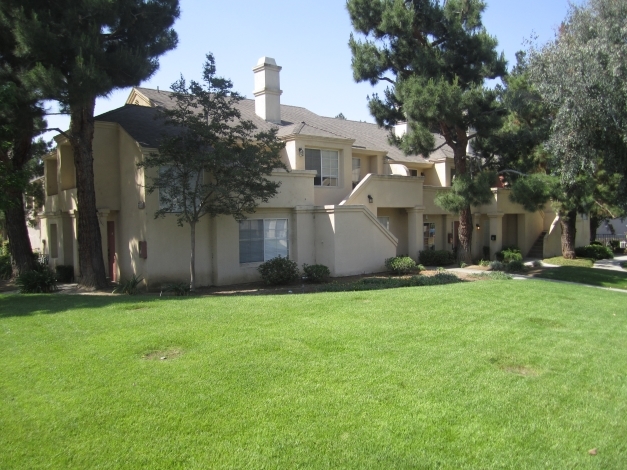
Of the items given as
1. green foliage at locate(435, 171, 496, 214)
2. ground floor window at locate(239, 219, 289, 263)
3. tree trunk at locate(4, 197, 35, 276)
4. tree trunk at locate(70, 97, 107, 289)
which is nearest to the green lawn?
tree trunk at locate(70, 97, 107, 289)

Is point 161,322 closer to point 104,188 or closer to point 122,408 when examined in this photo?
point 122,408

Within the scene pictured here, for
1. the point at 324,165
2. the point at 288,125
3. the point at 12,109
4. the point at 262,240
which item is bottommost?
the point at 262,240

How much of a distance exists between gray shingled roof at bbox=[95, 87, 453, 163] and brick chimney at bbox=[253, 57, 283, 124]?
0.45 m

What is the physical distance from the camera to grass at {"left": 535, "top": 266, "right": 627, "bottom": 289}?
19109 millimetres

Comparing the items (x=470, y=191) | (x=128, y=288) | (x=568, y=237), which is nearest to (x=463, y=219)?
(x=470, y=191)

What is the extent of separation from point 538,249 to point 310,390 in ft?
86.6

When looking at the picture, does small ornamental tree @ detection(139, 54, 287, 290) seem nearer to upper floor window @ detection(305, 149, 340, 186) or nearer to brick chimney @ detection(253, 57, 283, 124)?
upper floor window @ detection(305, 149, 340, 186)

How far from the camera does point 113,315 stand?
31.7 feet

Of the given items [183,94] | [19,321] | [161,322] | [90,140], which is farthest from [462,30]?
[19,321]

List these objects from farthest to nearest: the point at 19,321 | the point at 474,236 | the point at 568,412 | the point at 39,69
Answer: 1. the point at 474,236
2. the point at 39,69
3. the point at 19,321
4. the point at 568,412

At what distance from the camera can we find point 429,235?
2642 centimetres

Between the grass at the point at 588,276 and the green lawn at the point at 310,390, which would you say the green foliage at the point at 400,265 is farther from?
the green lawn at the point at 310,390

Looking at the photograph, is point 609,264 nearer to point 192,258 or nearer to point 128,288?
point 192,258

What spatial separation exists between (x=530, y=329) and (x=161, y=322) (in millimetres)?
6551
